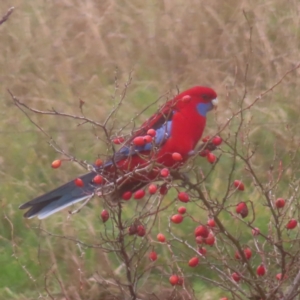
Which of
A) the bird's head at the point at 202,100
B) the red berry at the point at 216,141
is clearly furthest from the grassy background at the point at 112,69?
the red berry at the point at 216,141

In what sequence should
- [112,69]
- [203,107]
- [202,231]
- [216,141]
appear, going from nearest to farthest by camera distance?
[202,231] → [216,141] → [203,107] → [112,69]

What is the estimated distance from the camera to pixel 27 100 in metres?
4.44

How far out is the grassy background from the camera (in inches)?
150

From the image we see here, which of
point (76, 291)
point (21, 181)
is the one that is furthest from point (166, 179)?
point (21, 181)

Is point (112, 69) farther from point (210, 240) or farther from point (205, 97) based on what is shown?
point (210, 240)

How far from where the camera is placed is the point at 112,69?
484 cm

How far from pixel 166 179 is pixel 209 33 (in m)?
3.16

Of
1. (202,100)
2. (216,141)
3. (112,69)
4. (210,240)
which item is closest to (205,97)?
(202,100)

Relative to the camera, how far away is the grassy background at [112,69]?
3822 millimetres

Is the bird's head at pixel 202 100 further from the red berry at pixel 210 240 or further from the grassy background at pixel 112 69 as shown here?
the red berry at pixel 210 240

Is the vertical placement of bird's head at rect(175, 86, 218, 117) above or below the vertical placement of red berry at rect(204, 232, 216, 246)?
above

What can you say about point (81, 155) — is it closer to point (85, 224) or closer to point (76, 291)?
point (85, 224)

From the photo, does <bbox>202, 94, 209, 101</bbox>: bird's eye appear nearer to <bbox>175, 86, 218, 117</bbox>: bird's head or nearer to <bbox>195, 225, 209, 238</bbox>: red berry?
<bbox>175, 86, 218, 117</bbox>: bird's head

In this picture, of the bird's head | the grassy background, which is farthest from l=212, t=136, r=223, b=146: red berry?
the grassy background
